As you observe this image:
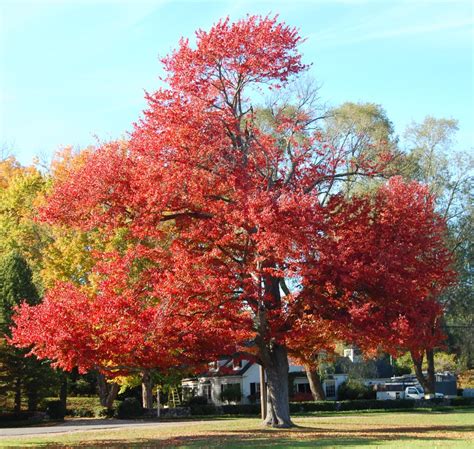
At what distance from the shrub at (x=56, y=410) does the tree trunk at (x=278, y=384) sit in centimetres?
2061

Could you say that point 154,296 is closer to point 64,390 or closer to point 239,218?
point 239,218

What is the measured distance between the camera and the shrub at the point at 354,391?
60906mm

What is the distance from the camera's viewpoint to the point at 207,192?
25.4 meters

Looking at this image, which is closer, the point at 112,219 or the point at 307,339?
the point at 112,219

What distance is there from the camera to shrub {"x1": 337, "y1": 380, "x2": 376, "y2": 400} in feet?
200

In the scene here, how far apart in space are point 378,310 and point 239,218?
564 centimetres

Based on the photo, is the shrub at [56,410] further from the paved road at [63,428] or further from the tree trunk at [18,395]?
the paved road at [63,428]

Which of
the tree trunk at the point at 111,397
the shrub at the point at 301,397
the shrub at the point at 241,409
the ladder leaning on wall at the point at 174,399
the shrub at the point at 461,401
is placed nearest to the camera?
the tree trunk at the point at 111,397

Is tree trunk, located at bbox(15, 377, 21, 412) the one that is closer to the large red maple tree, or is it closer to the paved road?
the paved road

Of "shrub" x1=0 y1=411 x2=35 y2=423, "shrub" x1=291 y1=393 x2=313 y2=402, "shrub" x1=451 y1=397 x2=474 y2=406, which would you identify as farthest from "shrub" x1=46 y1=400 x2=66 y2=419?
"shrub" x1=451 y1=397 x2=474 y2=406

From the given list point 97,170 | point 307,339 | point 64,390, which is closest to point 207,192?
point 97,170

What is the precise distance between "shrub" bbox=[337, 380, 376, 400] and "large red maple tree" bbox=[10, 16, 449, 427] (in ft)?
118

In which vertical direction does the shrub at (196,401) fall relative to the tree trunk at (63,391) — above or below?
below

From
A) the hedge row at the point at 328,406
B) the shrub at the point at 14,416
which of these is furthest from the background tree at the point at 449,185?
the shrub at the point at 14,416
